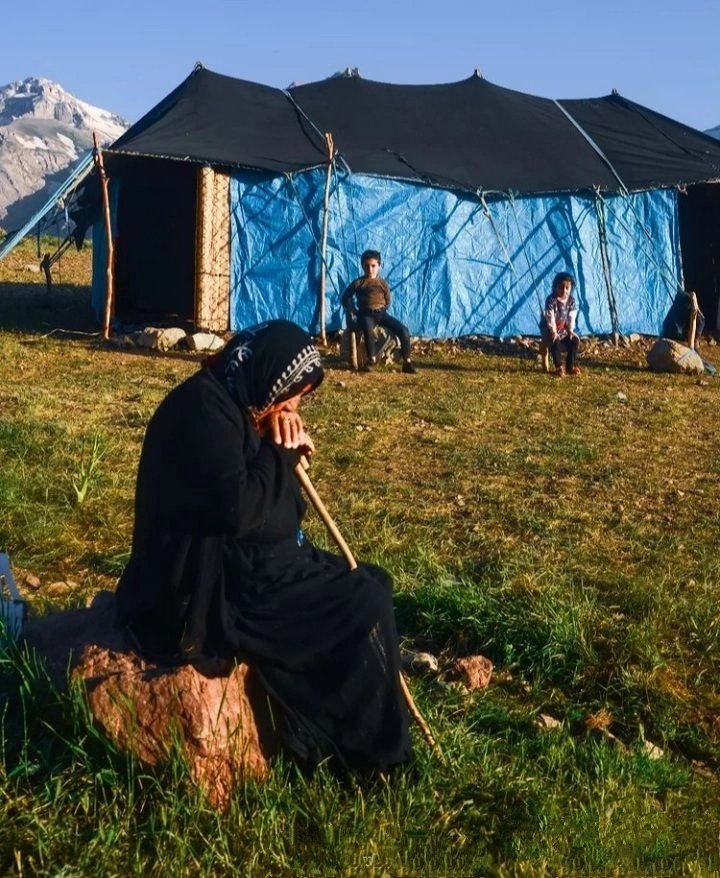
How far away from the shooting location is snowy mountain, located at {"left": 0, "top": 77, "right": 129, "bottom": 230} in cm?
6602

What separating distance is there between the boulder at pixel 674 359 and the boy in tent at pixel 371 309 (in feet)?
9.56

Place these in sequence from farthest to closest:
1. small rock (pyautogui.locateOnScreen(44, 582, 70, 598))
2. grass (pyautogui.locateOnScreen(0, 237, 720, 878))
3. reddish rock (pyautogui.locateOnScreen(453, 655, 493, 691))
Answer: small rock (pyautogui.locateOnScreen(44, 582, 70, 598)), reddish rock (pyautogui.locateOnScreen(453, 655, 493, 691)), grass (pyautogui.locateOnScreen(0, 237, 720, 878))

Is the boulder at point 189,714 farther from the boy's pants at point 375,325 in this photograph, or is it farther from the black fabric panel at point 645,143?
the black fabric panel at point 645,143

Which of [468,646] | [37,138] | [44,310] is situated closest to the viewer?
[468,646]

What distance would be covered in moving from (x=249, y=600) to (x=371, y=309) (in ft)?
29.1

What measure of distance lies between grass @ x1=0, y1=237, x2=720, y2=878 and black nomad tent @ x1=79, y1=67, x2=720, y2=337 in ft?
13.8

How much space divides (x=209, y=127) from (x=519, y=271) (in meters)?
4.44

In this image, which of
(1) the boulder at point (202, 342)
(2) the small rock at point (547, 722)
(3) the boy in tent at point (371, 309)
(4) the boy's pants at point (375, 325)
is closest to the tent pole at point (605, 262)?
(3) the boy in tent at point (371, 309)

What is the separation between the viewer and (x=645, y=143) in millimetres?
16125

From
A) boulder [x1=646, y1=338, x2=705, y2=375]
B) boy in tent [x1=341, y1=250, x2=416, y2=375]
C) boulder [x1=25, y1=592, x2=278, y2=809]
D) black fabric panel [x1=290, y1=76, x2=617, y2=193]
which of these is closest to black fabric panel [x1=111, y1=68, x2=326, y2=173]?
black fabric panel [x1=290, y1=76, x2=617, y2=193]

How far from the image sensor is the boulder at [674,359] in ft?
40.7

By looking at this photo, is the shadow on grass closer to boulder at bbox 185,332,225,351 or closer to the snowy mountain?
boulder at bbox 185,332,225,351

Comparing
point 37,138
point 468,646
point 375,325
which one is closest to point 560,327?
point 375,325

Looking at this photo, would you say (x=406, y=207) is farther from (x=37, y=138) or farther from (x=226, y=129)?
(x=37, y=138)
